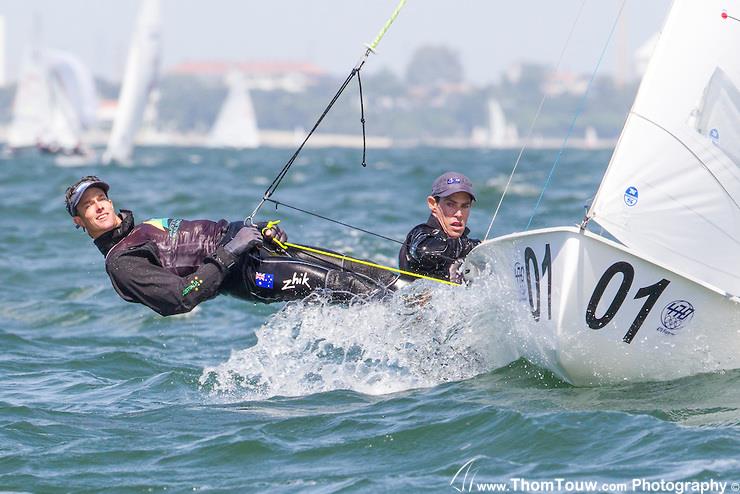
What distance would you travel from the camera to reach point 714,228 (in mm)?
5055

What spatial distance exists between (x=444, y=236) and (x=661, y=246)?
1.19 meters

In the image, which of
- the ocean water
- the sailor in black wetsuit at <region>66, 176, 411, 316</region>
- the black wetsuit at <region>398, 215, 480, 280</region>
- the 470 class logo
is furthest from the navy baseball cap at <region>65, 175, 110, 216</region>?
the 470 class logo

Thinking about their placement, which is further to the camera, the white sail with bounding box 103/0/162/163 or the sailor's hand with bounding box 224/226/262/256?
the white sail with bounding box 103/0/162/163

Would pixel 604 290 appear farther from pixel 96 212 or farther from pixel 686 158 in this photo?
pixel 96 212

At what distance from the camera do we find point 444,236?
5.83m

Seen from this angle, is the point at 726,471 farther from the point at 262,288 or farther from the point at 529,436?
the point at 262,288

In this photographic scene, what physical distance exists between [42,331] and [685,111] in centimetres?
502

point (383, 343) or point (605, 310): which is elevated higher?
point (605, 310)

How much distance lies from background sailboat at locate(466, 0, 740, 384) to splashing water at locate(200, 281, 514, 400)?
50 cm

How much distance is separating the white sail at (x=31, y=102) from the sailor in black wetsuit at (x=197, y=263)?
3731 cm

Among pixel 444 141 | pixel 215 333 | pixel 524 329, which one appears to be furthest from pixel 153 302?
pixel 444 141

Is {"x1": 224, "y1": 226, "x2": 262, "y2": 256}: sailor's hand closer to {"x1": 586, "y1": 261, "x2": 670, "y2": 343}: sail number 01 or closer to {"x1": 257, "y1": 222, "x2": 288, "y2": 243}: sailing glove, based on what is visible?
{"x1": 257, "y1": 222, "x2": 288, "y2": 243}: sailing glove

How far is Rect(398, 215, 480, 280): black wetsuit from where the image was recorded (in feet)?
18.9

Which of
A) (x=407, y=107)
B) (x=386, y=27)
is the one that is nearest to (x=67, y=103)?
(x=386, y=27)
